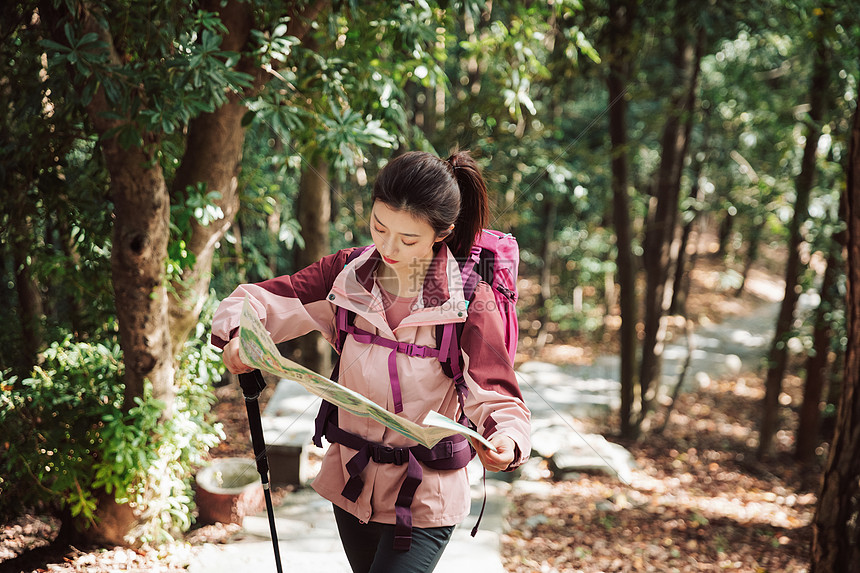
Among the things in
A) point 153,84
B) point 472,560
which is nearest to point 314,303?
point 153,84

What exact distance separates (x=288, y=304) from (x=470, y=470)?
4.02 metres

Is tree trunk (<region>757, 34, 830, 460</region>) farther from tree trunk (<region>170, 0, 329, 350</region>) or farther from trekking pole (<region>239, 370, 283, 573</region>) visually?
trekking pole (<region>239, 370, 283, 573</region>)

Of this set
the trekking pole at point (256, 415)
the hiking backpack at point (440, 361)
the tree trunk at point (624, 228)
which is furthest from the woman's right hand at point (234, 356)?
the tree trunk at point (624, 228)

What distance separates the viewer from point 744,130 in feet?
28.8

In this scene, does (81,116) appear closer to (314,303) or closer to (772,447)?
(314,303)

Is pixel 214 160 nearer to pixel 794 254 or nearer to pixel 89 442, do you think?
pixel 89 442

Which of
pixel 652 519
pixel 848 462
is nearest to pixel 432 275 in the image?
pixel 848 462

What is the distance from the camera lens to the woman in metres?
1.68

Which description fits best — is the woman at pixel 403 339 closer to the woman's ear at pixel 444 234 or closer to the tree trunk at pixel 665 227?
the woman's ear at pixel 444 234

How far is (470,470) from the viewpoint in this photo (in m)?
5.50

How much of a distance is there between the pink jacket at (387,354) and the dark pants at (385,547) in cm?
4

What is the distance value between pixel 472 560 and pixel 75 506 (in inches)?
79.4

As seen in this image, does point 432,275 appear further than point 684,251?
No

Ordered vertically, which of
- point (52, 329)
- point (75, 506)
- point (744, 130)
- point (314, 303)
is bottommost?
point (75, 506)
